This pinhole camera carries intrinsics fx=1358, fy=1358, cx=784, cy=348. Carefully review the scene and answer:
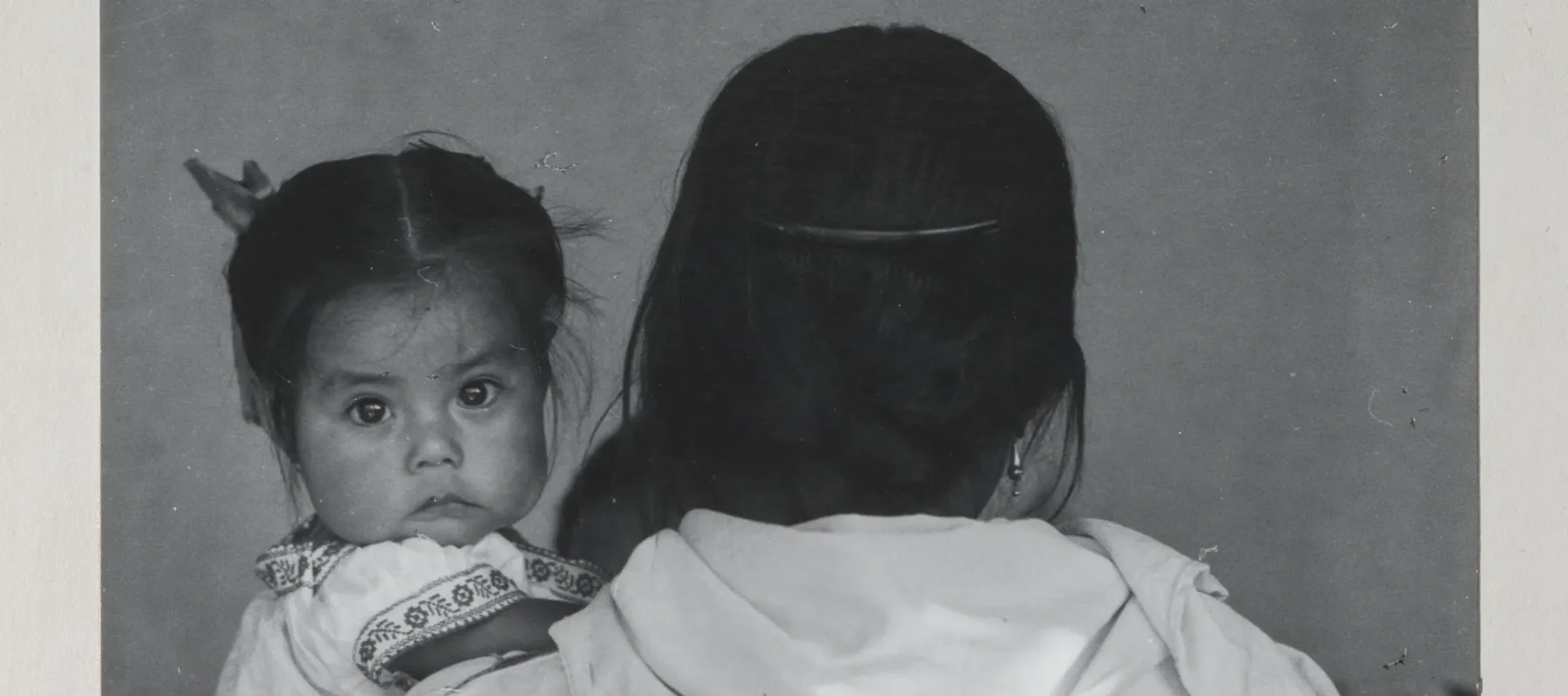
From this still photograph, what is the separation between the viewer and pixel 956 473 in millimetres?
1390

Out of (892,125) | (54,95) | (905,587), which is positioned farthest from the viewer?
(54,95)

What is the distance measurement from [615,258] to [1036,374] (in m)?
0.46

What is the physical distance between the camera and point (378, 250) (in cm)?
141

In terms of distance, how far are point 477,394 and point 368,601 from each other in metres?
0.23

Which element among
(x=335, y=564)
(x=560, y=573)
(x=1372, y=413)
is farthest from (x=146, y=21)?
(x=1372, y=413)

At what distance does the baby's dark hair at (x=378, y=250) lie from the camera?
1408 millimetres

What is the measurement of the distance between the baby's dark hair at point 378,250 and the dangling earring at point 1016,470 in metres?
0.48

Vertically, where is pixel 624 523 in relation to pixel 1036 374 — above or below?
below

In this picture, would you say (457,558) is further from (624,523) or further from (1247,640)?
(1247,640)

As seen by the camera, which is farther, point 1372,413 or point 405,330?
point 1372,413

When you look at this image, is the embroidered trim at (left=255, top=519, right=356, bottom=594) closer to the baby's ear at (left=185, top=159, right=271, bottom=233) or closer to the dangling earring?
the baby's ear at (left=185, top=159, right=271, bottom=233)

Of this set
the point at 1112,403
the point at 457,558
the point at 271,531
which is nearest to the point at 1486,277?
the point at 1112,403

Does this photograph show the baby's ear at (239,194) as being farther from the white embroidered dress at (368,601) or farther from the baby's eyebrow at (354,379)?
the white embroidered dress at (368,601)

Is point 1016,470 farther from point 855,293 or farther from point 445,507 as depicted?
point 445,507
